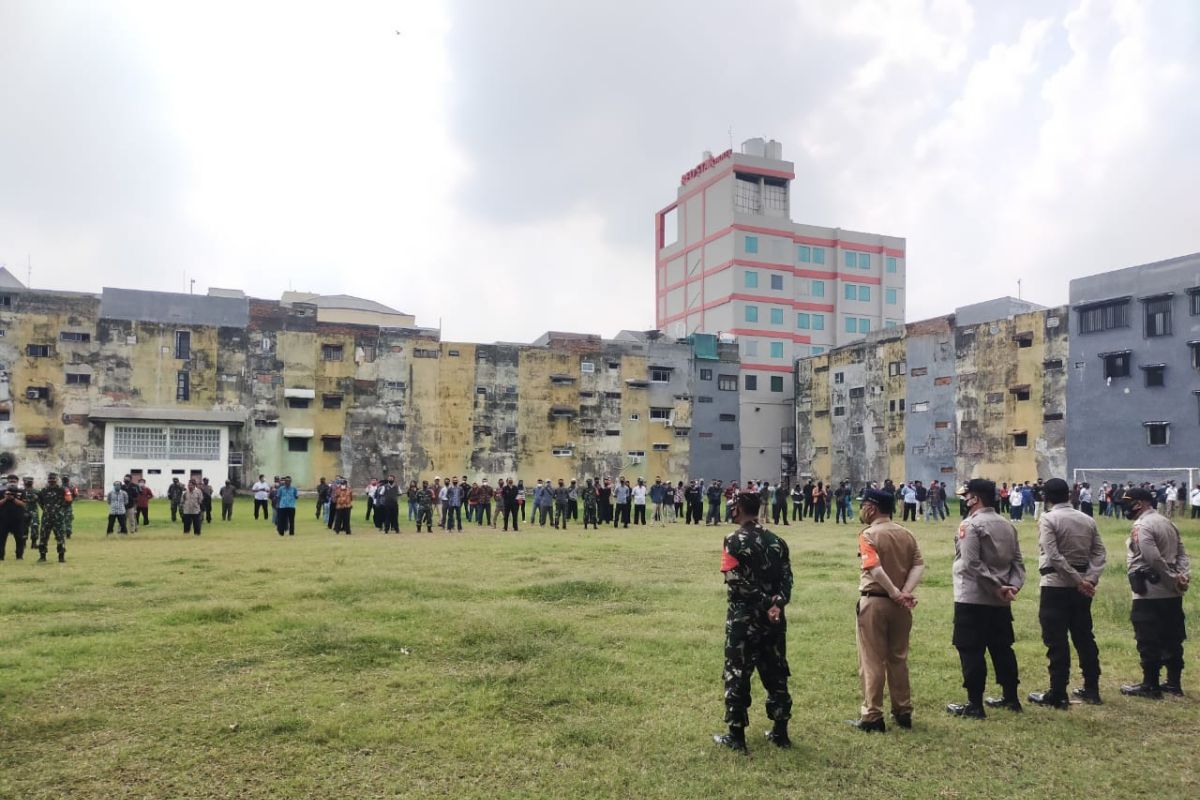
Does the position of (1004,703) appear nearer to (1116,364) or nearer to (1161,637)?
(1161,637)

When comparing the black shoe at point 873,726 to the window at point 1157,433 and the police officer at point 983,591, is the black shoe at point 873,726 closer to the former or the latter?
the police officer at point 983,591

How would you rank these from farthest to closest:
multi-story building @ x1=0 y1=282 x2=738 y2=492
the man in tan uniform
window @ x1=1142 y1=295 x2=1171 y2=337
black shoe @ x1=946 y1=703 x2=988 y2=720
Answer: multi-story building @ x1=0 y1=282 x2=738 y2=492 < window @ x1=1142 y1=295 x2=1171 y2=337 < black shoe @ x1=946 y1=703 x2=988 y2=720 < the man in tan uniform

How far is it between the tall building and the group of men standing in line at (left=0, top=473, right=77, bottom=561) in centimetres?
5579

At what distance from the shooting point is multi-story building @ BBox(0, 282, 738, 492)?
4903cm

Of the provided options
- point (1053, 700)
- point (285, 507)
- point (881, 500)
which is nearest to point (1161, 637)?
point (1053, 700)

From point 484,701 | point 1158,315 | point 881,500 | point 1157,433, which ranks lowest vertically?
point 484,701

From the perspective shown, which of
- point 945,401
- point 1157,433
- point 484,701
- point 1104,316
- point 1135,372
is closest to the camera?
point 484,701

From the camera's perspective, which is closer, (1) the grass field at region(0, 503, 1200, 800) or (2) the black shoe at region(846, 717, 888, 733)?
(1) the grass field at region(0, 503, 1200, 800)

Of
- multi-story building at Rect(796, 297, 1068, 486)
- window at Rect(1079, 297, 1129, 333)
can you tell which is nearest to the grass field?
window at Rect(1079, 297, 1129, 333)

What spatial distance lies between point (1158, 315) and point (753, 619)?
1772 inches

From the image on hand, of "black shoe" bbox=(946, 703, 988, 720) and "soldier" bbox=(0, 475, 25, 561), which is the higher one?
"soldier" bbox=(0, 475, 25, 561)

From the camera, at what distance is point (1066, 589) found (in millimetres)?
7680

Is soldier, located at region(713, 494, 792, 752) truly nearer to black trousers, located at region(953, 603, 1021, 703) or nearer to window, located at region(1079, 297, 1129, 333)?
black trousers, located at region(953, 603, 1021, 703)

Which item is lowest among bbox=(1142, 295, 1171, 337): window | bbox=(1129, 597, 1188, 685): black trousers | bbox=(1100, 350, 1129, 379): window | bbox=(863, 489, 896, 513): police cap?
bbox=(1129, 597, 1188, 685): black trousers
